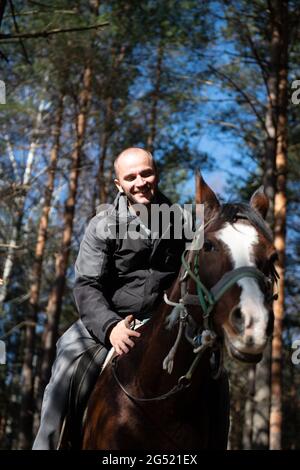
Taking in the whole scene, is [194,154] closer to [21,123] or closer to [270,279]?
[21,123]

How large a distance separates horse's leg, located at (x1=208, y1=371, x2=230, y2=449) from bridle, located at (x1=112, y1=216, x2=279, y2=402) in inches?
13.2

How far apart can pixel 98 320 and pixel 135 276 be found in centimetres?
41

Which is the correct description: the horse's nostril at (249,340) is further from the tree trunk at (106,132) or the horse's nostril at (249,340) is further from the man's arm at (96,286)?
the tree trunk at (106,132)

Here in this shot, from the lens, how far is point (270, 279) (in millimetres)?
3221

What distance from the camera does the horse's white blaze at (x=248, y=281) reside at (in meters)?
2.82

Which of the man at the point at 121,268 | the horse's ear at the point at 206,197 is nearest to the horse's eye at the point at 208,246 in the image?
the horse's ear at the point at 206,197

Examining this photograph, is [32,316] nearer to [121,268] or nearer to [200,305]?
[121,268]

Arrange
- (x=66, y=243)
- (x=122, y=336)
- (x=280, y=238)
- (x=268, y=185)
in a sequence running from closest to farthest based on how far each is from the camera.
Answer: (x=122, y=336), (x=268, y=185), (x=280, y=238), (x=66, y=243)

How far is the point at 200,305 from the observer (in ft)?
10.8

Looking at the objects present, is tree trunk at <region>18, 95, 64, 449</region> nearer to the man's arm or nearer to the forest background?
the forest background

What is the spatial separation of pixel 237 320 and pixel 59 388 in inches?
69.9

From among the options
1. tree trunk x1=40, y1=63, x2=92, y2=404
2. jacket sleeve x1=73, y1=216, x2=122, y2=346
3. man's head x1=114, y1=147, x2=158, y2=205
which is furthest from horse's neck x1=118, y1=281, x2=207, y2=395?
tree trunk x1=40, y1=63, x2=92, y2=404

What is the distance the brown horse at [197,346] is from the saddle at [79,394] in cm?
12

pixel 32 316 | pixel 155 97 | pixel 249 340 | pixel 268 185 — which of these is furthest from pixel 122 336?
pixel 32 316
